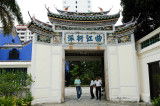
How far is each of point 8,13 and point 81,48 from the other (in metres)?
4.07

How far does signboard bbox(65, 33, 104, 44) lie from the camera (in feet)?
25.2

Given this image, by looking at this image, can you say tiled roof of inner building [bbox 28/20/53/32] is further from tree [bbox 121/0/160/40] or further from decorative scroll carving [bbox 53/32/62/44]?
tree [bbox 121/0/160/40]

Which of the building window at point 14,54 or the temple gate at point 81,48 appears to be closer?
the temple gate at point 81,48

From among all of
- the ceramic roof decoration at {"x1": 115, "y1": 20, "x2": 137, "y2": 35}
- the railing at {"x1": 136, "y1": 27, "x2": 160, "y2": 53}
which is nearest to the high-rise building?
the ceramic roof decoration at {"x1": 115, "y1": 20, "x2": 137, "y2": 35}

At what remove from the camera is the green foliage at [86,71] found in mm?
21953

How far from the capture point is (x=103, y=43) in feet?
25.4

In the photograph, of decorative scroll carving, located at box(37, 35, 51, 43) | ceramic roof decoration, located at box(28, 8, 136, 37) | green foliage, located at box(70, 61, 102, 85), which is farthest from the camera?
green foliage, located at box(70, 61, 102, 85)

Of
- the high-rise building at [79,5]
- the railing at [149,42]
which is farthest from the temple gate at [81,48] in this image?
the high-rise building at [79,5]

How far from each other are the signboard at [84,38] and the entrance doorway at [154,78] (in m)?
2.71

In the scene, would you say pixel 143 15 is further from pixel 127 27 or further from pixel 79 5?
pixel 79 5

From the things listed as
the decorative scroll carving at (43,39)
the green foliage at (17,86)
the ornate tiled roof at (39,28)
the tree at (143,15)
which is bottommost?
the green foliage at (17,86)

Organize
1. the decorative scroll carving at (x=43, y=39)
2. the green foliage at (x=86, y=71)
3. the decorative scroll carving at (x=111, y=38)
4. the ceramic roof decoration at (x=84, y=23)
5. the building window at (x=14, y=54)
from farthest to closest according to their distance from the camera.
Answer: the green foliage at (x=86, y=71) → the building window at (x=14, y=54) → the decorative scroll carving at (x=111, y=38) → the ceramic roof decoration at (x=84, y=23) → the decorative scroll carving at (x=43, y=39)

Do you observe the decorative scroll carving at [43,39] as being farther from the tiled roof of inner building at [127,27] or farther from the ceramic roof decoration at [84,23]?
the tiled roof of inner building at [127,27]

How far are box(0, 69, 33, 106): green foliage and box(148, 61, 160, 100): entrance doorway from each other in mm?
5278
